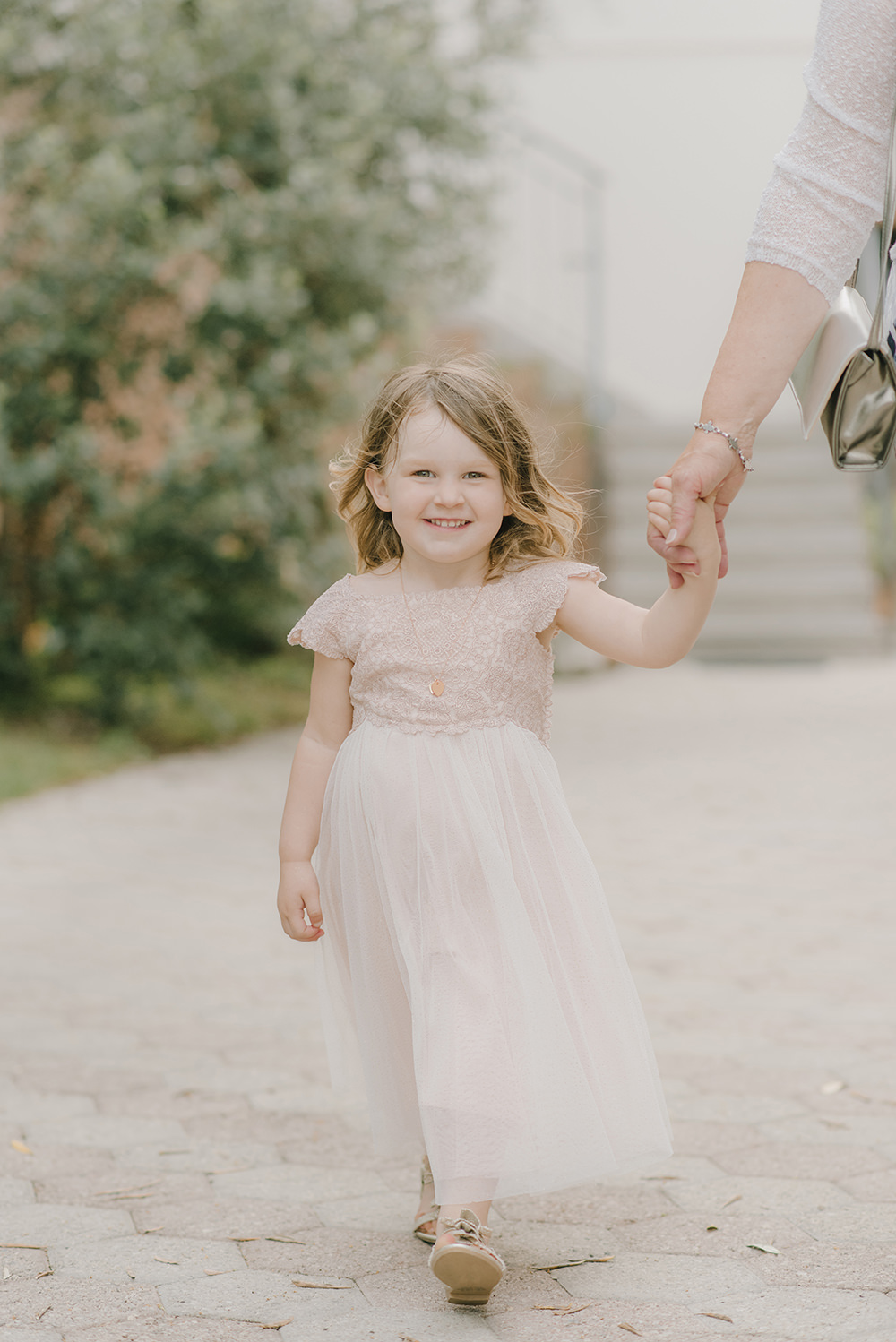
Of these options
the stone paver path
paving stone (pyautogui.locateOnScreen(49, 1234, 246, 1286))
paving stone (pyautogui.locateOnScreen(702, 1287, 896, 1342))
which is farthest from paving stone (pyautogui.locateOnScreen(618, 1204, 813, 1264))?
paving stone (pyautogui.locateOnScreen(49, 1234, 246, 1286))

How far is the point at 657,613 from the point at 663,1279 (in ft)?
3.03

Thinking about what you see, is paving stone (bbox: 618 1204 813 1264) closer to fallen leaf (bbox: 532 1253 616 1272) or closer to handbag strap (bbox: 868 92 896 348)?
fallen leaf (bbox: 532 1253 616 1272)

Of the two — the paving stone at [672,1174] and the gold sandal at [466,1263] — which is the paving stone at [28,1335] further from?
the paving stone at [672,1174]

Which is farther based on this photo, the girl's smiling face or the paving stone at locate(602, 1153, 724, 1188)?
the paving stone at locate(602, 1153, 724, 1188)

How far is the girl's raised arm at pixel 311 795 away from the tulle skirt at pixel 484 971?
0.04 metres

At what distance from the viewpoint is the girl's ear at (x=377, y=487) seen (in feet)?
7.34

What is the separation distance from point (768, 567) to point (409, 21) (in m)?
5.05

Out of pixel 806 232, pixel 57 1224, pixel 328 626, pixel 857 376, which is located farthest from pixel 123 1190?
pixel 806 232

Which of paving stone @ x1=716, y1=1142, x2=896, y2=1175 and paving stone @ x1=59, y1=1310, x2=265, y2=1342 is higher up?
paving stone @ x1=59, y1=1310, x2=265, y2=1342

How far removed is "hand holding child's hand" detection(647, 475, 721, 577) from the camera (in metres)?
1.94

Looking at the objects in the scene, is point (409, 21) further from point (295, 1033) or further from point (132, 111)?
point (295, 1033)

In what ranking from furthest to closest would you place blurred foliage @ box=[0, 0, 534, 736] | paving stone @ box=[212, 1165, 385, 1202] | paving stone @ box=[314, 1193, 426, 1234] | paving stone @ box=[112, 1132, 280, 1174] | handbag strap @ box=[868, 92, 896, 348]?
blurred foliage @ box=[0, 0, 534, 736] < paving stone @ box=[112, 1132, 280, 1174] < paving stone @ box=[212, 1165, 385, 1202] < paving stone @ box=[314, 1193, 426, 1234] < handbag strap @ box=[868, 92, 896, 348]

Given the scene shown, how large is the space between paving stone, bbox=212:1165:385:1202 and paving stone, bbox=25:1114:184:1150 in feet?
0.71

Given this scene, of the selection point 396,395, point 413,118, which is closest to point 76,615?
point 413,118
